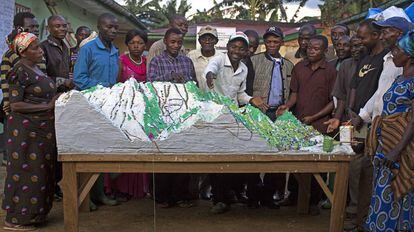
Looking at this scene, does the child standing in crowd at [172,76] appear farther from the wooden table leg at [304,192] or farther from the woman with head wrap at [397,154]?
the woman with head wrap at [397,154]

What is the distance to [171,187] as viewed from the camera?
17.9 ft

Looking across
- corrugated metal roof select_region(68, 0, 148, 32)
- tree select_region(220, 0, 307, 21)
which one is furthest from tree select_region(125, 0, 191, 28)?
corrugated metal roof select_region(68, 0, 148, 32)

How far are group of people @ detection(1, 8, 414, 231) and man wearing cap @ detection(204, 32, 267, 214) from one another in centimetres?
1

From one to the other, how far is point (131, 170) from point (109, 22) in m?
1.90

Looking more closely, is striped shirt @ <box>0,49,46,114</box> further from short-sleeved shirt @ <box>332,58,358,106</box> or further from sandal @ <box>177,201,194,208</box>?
short-sleeved shirt @ <box>332,58,358,106</box>

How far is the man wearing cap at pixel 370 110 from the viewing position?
388 cm

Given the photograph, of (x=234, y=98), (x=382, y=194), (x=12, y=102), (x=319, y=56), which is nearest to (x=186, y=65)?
(x=234, y=98)

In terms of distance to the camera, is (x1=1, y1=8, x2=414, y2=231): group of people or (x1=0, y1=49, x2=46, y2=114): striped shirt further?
(x1=0, y1=49, x2=46, y2=114): striped shirt

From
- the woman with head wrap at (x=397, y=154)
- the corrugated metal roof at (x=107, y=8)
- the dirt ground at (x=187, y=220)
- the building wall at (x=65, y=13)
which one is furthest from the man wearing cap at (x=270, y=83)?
the corrugated metal roof at (x=107, y=8)

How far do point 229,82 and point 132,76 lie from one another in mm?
986

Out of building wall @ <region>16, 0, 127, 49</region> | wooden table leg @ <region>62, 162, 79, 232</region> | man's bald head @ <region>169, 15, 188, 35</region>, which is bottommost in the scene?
wooden table leg @ <region>62, 162, 79, 232</region>

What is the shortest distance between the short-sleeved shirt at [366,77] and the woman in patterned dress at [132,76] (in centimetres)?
215

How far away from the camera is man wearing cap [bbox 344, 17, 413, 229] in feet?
12.7

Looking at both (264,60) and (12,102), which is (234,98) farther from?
(12,102)
